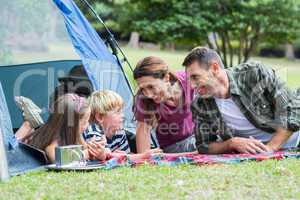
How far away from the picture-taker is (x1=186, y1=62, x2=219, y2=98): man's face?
445cm

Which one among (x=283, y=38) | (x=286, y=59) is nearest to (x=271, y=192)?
(x=283, y=38)

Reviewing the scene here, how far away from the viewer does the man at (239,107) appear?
4.48 meters

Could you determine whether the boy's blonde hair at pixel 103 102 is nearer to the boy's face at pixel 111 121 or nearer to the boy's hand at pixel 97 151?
the boy's face at pixel 111 121

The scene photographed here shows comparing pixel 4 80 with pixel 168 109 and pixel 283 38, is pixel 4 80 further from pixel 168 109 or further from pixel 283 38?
pixel 283 38

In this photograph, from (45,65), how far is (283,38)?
6.44 metres

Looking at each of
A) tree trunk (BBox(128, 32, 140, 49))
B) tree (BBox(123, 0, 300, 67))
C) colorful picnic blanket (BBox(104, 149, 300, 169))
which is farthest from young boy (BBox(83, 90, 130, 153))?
tree trunk (BBox(128, 32, 140, 49))

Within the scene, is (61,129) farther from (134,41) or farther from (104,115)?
(134,41)

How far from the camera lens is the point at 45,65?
6.16 metres

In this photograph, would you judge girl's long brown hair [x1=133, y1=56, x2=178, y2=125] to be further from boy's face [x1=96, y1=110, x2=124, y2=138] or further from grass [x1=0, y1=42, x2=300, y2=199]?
grass [x1=0, y1=42, x2=300, y2=199]

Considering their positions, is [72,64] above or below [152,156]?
above

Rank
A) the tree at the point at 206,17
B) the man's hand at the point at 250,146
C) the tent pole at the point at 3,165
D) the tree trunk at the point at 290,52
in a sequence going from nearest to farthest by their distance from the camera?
the tent pole at the point at 3,165 → the man's hand at the point at 250,146 → the tree at the point at 206,17 → the tree trunk at the point at 290,52

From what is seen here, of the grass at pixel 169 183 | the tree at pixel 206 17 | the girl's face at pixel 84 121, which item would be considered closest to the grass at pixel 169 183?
the grass at pixel 169 183

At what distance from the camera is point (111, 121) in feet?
15.6

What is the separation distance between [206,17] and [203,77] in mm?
6791
